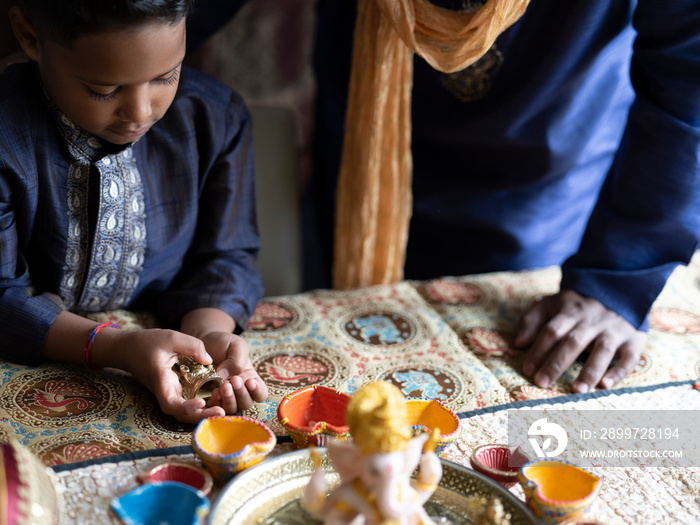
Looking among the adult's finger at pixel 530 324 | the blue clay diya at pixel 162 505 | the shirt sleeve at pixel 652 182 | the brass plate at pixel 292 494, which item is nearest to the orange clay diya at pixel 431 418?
the brass plate at pixel 292 494

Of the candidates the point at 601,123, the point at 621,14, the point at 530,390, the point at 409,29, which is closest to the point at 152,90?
the point at 409,29

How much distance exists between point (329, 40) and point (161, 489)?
1135mm

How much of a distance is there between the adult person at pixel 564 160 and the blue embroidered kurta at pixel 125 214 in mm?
330

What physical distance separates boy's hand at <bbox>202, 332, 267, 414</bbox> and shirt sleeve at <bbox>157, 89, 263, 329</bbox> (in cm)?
13

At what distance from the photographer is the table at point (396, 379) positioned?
746mm

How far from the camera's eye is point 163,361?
2.76 feet

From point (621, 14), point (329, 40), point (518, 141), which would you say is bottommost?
point (518, 141)

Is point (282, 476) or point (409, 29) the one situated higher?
point (409, 29)

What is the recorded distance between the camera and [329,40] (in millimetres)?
1476

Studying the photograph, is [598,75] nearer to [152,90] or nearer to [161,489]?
[152,90]

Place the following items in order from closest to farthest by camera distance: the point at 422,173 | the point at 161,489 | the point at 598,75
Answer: the point at 161,489, the point at 598,75, the point at 422,173

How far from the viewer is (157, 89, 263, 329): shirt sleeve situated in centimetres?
105

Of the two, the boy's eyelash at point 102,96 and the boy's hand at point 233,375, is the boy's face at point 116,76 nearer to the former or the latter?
the boy's eyelash at point 102,96

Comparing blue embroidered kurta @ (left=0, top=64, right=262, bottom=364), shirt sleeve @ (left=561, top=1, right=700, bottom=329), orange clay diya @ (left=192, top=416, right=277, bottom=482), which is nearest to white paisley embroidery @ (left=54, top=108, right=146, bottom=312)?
blue embroidered kurta @ (left=0, top=64, right=262, bottom=364)
